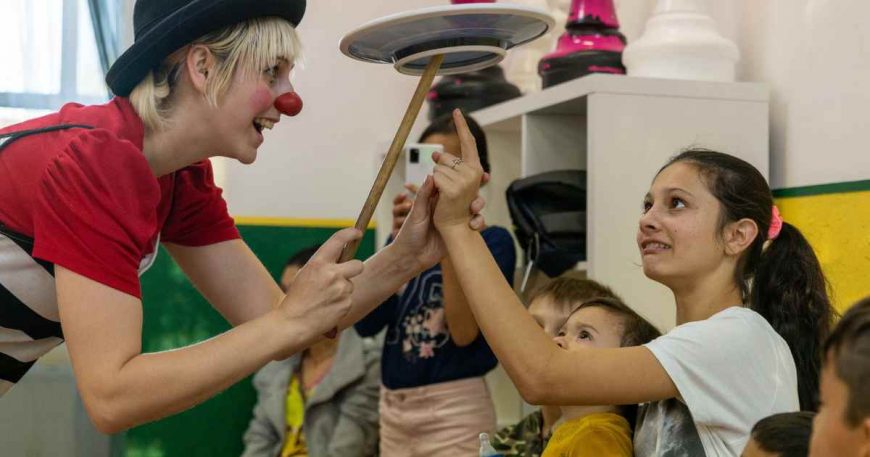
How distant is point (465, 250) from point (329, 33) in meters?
2.04

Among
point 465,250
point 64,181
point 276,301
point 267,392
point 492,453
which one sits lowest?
point 267,392

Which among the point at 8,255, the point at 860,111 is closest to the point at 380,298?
the point at 8,255

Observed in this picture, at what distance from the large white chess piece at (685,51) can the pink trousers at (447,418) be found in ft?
2.57

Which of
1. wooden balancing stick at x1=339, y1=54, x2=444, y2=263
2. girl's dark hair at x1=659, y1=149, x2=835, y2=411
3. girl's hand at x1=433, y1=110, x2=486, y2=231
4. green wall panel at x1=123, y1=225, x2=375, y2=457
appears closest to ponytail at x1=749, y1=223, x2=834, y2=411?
girl's dark hair at x1=659, y1=149, x2=835, y2=411

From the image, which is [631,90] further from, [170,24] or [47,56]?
[47,56]

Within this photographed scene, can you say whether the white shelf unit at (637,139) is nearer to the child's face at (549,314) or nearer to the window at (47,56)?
the child's face at (549,314)

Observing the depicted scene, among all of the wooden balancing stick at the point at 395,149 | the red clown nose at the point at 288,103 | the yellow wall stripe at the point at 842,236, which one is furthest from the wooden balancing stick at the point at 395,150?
the yellow wall stripe at the point at 842,236

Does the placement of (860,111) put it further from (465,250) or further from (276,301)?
(276,301)

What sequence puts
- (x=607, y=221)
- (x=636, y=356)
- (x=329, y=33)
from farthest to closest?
(x=329, y=33) → (x=607, y=221) → (x=636, y=356)

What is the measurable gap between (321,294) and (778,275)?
2.12 ft

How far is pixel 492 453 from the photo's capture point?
138 cm

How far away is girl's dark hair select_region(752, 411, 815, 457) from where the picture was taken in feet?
3.94

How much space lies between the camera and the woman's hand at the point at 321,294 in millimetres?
1312

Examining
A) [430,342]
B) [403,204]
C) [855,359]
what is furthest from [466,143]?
[430,342]
